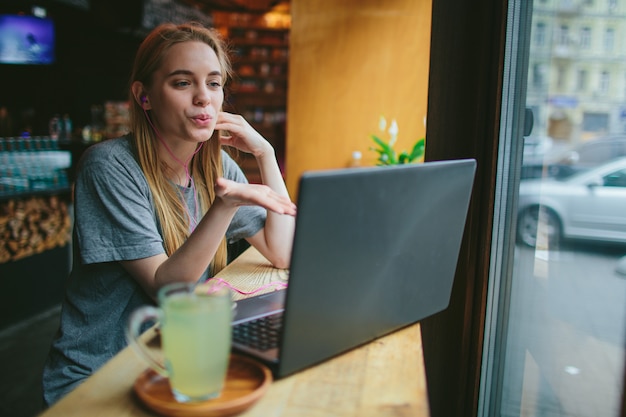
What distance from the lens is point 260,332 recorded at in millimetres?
883

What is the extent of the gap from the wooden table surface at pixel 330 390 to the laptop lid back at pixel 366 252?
3 cm

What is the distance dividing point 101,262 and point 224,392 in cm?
60

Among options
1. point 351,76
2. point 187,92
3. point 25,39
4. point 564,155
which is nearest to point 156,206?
point 187,92

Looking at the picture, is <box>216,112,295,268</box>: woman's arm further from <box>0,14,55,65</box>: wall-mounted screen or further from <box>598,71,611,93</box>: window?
<box>0,14,55,65</box>: wall-mounted screen

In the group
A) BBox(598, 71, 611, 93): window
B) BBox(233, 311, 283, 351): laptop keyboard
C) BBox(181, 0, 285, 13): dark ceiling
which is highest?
BBox(181, 0, 285, 13): dark ceiling

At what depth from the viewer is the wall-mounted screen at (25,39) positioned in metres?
4.43

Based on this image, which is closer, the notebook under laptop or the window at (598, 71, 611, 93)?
the notebook under laptop

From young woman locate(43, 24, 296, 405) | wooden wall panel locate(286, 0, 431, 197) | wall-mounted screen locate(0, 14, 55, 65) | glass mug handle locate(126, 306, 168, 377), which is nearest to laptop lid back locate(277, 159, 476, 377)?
glass mug handle locate(126, 306, 168, 377)

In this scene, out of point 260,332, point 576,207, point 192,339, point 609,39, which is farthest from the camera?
point 576,207

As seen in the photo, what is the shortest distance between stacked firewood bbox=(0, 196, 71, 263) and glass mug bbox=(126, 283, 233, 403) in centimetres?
304

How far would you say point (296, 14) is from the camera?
12.8 feet

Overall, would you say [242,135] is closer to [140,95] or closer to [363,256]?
[140,95]

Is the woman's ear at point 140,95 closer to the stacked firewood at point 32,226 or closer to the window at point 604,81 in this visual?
the window at point 604,81

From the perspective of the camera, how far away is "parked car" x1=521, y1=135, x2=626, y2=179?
103 centimetres
